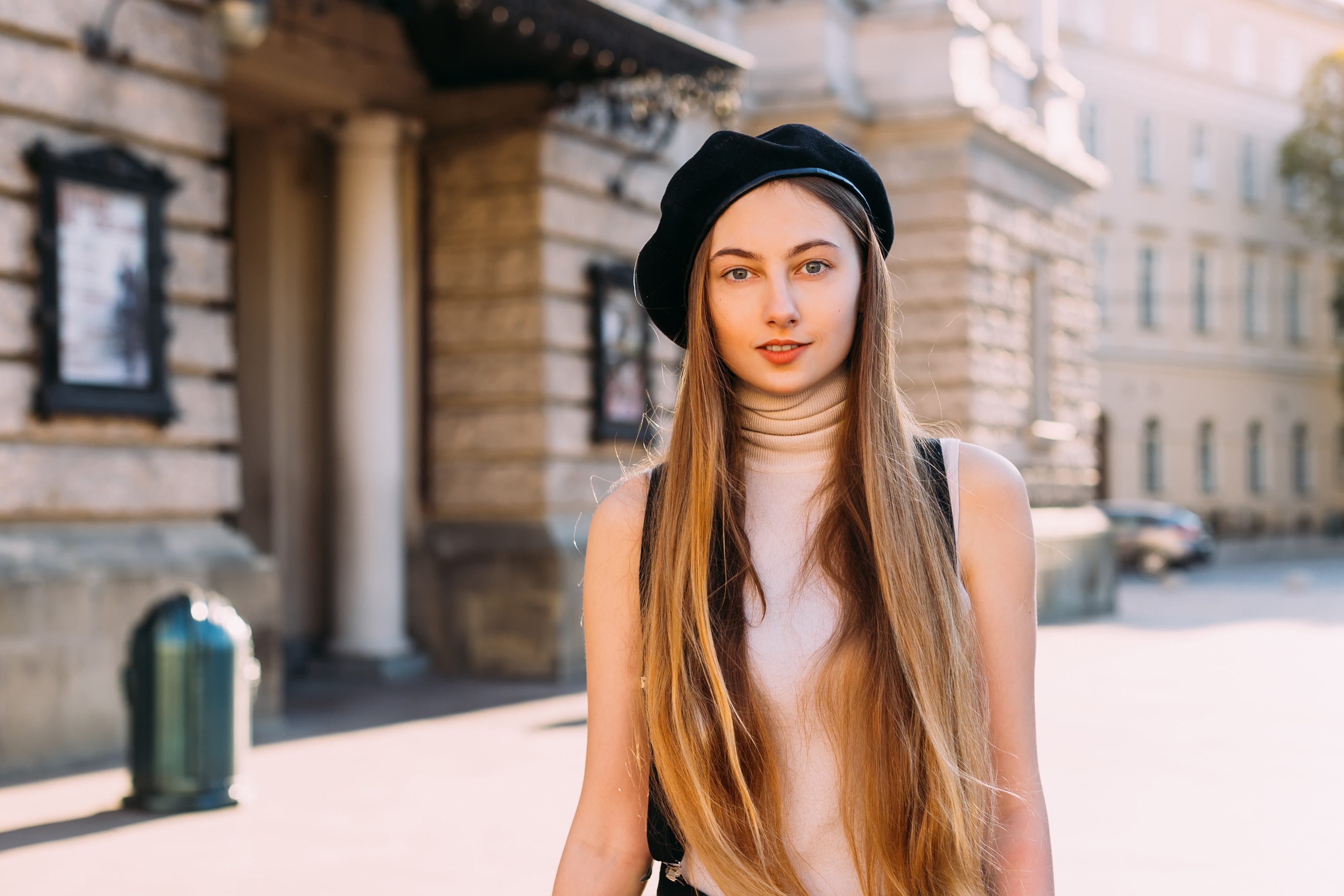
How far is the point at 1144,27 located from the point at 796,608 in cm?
3969

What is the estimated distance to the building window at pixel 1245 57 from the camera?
41812 millimetres

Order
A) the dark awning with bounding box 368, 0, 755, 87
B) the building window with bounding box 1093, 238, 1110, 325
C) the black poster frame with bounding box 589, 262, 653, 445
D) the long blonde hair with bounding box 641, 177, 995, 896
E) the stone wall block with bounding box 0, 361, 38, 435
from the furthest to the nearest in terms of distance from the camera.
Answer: the building window with bounding box 1093, 238, 1110, 325
the black poster frame with bounding box 589, 262, 653, 445
the dark awning with bounding box 368, 0, 755, 87
the stone wall block with bounding box 0, 361, 38, 435
the long blonde hair with bounding box 641, 177, 995, 896

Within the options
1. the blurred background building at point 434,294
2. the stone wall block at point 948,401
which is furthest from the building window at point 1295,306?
the stone wall block at point 948,401

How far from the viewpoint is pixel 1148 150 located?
38531mm

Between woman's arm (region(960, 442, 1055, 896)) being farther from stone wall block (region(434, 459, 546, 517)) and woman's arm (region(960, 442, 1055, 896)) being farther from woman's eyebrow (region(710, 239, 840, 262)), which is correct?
stone wall block (region(434, 459, 546, 517))

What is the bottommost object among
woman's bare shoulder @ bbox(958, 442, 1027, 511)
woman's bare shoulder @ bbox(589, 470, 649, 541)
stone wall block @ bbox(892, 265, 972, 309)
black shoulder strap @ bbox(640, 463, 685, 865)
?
black shoulder strap @ bbox(640, 463, 685, 865)

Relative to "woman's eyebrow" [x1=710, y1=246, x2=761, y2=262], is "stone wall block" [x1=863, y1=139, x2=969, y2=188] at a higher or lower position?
higher

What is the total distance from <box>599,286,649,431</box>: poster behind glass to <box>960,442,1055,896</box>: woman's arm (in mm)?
9964

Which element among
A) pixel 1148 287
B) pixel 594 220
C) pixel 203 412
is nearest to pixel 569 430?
pixel 594 220

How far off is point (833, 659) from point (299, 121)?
35.7ft

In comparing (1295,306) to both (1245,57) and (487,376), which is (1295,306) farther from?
(487,376)

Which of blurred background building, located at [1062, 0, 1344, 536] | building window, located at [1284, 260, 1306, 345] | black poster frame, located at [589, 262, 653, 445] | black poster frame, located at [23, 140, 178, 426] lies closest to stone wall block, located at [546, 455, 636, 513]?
black poster frame, located at [589, 262, 653, 445]

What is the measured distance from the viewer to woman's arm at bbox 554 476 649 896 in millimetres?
2176

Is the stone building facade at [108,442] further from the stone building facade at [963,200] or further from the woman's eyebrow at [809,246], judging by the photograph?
the stone building facade at [963,200]
